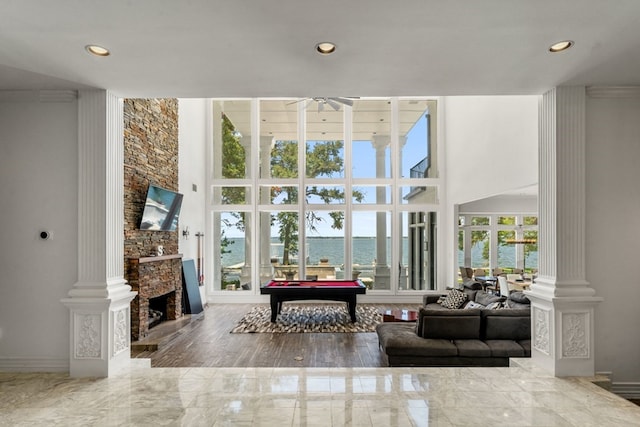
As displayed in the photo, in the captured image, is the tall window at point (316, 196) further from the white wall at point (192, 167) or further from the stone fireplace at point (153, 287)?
the stone fireplace at point (153, 287)

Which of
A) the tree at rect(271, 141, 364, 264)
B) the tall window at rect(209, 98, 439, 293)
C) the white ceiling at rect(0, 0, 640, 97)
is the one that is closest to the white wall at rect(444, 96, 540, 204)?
the tall window at rect(209, 98, 439, 293)

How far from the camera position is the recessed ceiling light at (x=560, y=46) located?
2.81 m

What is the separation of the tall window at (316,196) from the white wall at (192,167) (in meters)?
0.36

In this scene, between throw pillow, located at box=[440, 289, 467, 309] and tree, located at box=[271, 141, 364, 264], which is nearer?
throw pillow, located at box=[440, 289, 467, 309]

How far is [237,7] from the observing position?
233cm

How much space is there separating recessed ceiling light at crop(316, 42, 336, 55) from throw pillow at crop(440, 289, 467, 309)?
16.3 ft

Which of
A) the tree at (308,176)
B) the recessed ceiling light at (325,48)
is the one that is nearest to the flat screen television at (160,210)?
the tree at (308,176)

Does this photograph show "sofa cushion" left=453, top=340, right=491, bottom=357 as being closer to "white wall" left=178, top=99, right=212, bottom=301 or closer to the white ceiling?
the white ceiling

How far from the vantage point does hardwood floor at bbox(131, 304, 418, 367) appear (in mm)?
5047

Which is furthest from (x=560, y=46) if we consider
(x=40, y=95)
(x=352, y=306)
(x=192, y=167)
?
(x=192, y=167)

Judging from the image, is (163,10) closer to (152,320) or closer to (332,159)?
(152,320)

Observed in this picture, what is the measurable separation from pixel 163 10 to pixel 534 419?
3.86 meters

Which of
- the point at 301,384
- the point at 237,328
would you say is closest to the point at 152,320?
the point at 237,328

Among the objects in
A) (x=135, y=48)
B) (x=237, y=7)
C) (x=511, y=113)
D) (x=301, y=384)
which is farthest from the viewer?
(x=511, y=113)
